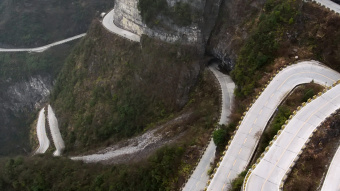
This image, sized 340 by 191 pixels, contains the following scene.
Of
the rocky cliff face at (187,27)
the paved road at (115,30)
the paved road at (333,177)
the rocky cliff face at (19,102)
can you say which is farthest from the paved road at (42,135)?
the paved road at (333,177)

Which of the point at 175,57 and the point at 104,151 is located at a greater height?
the point at 175,57

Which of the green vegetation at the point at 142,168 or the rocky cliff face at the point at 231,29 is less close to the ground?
the rocky cliff face at the point at 231,29

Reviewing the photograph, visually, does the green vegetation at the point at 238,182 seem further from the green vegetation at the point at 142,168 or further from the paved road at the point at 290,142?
the green vegetation at the point at 142,168

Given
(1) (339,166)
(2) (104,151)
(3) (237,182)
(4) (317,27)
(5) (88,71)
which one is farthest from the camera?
(5) (88,71)

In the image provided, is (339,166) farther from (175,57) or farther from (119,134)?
(119,134)

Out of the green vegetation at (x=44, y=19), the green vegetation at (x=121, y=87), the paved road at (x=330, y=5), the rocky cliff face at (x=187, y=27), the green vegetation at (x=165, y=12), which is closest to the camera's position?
the paved road at (x=330, y=5)

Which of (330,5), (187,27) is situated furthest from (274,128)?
(187,27)

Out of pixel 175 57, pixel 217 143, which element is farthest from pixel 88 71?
pixel 217 143
